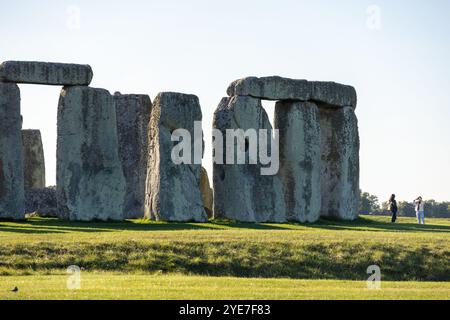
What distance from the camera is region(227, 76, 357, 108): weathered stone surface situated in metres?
39.0

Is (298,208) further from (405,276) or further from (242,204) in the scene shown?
(405,276)

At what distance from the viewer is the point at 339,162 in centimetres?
4247

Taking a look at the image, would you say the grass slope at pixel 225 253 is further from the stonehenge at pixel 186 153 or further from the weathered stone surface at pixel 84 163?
the stonehenge at pixel 186 153

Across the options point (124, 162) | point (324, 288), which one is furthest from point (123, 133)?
point (324, 288)

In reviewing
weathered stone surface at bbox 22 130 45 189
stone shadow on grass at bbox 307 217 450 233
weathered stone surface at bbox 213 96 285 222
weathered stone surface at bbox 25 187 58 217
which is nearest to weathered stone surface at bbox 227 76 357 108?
→ weathered stone surface at bbox 213 96 285 222

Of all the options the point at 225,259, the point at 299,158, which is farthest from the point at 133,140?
the point at 225,259

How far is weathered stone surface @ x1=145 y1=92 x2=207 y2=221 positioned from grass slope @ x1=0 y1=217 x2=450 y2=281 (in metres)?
4.50

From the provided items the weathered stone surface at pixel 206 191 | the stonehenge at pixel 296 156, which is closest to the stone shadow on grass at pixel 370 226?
the stonehenge at pixel 296 156

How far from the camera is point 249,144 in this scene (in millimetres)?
38906

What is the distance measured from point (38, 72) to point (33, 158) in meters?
12.3

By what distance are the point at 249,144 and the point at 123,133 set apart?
5532 millimetres

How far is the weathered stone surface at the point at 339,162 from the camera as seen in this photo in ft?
139

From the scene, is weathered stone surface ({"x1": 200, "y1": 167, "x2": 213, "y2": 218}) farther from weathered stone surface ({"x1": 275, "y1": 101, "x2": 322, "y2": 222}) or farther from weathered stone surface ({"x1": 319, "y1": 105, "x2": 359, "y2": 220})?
weathered stone surface ({"x1": 319, "y1": 105, "x2": 359, "y2": 220})

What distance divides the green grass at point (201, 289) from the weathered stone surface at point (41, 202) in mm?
14109
